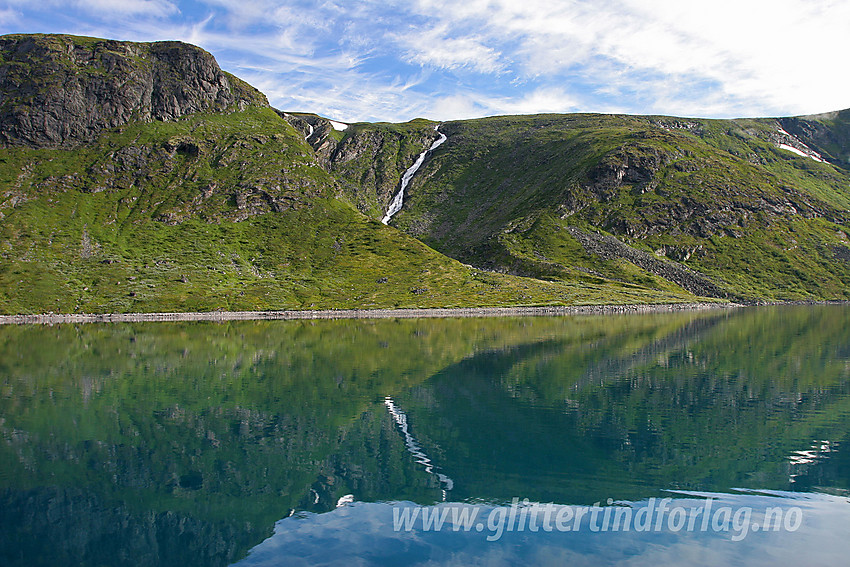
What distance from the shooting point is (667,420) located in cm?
3553

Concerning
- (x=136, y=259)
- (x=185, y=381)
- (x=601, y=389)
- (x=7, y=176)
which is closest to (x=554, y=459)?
(x=601, y=389)

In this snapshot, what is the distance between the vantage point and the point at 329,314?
133875mm

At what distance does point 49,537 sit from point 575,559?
1745cm

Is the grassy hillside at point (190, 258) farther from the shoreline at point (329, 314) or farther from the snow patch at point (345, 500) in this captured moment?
the snow patch at point (345, 500)

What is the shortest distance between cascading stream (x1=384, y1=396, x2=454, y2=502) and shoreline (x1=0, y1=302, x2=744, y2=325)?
287ft

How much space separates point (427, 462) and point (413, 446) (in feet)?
9.38

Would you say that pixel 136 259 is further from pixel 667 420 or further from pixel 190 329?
pixel 667 420

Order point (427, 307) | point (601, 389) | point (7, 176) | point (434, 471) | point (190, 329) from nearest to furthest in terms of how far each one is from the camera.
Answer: point (434, 471) → point (601, 389) → point (190, 329) → point (427, 307) → point (7, 176)

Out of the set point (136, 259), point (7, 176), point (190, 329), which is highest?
point (7, 176)

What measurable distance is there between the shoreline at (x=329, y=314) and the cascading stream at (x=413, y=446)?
287 feet

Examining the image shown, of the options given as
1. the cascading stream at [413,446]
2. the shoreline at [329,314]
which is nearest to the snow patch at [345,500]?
the cascading stream at [413,446]

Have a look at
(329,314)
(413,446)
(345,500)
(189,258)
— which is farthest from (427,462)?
(189,258)

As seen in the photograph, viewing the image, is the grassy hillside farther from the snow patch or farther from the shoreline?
the snow patch

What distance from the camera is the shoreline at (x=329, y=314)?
12188cm
